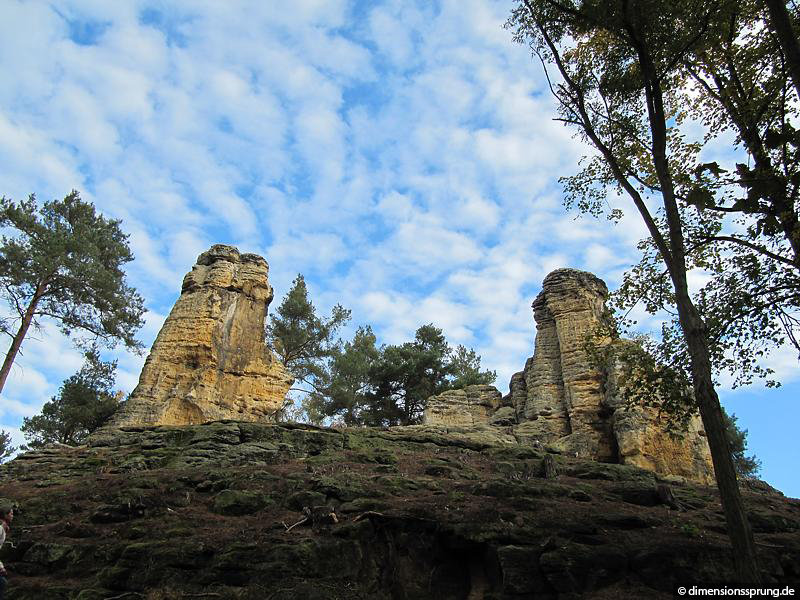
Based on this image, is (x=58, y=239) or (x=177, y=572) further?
(x=58, y=239)

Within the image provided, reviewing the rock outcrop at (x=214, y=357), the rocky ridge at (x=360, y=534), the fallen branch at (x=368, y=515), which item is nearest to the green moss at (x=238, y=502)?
the rocky ridge at (x=360, y=534)

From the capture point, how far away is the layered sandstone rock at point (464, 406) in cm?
2591

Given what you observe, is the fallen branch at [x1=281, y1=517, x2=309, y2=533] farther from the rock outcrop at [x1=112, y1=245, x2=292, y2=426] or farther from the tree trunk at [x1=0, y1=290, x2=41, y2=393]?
the tree trunk at [x1=0, y1=290, x2=41, y2=393]

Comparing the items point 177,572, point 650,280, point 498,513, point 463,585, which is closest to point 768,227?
point 650,280

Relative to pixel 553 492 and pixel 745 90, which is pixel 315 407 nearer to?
pixel 553 492

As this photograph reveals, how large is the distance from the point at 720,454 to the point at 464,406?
19.5m

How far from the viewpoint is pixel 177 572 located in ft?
25.7

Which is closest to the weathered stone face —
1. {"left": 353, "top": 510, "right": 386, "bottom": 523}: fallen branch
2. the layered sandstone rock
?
the layered sandstone rock

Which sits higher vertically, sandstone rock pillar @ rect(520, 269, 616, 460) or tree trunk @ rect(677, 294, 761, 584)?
sandstone rock pillar @ rect(520, 269, 616, 460)

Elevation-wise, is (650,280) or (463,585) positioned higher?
(650,280)

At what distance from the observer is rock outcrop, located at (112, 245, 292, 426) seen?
2077 cm

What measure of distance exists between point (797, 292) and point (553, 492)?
6.52m

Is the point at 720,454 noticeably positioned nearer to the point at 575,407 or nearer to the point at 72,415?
the point at 575,407

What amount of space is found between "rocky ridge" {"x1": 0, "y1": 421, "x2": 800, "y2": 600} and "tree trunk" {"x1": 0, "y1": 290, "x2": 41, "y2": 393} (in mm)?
5946
